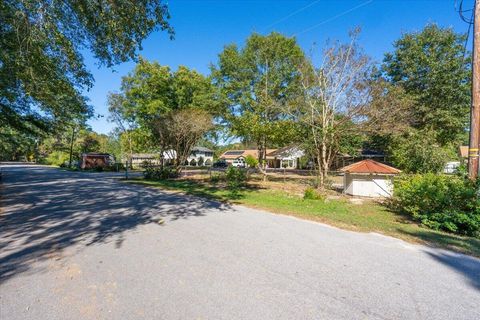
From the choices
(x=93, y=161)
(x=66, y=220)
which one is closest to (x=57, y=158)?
(x=93, y=161)

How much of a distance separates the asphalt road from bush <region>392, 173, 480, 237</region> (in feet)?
6.66

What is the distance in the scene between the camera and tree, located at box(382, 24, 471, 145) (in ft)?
68.5

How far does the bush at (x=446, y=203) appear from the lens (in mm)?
5875

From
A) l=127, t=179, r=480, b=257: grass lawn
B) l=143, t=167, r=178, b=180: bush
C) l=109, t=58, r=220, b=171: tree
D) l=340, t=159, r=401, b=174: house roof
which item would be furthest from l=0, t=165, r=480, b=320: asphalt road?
l=109, t=58, r=220, b=171: tree

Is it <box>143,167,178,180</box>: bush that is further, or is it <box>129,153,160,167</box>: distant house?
<box>129,153,160,167</box>: distant house

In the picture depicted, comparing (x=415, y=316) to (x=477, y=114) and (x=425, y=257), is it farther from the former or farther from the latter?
(x=477, y=114)

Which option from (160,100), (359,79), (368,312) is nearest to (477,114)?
(368,312)

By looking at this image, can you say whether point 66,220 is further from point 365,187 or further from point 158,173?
point 158,173

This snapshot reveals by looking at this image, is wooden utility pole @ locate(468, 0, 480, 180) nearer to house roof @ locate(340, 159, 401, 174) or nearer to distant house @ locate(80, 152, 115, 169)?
house roof @ locate(340, 159, 401, 174)

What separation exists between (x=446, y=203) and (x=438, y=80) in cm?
2028

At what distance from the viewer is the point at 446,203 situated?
6.35m

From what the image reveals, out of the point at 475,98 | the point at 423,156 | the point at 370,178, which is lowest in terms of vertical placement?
the point at 370,178

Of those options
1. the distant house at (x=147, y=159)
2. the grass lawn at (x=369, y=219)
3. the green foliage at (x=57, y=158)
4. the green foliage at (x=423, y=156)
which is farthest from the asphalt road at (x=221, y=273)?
the green foliage at (x=57, y=158)

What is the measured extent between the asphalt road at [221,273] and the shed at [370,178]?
6711 mm
